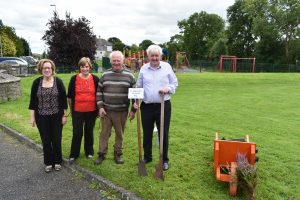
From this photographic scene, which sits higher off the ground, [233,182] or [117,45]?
[117,45]

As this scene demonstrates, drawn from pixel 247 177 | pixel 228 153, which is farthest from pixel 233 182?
pixel 228 153

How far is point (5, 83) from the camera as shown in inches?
505

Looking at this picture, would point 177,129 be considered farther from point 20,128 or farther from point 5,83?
point 5,83

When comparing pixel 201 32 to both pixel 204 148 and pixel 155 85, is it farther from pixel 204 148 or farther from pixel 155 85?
pixel 155 85

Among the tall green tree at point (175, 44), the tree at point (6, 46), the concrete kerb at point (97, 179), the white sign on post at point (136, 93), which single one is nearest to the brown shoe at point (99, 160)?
the concrete kerb at point (97, 179)

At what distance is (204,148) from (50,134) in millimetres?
2814

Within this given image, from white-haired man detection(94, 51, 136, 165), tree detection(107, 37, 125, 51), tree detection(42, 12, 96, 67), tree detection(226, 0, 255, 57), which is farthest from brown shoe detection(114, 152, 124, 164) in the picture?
tree detection(107, 37, 125, 51)

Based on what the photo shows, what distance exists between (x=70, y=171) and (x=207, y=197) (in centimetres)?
242

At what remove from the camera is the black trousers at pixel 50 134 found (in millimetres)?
5438

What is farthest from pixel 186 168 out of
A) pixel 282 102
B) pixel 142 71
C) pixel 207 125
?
pixel 282 102

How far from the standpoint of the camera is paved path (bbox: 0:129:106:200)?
4754mm

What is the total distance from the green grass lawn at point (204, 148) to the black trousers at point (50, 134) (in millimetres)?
452

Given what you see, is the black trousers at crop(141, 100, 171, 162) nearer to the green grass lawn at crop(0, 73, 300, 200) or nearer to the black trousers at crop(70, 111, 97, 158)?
the green grass lawn at crop(0, 73, 300, 200)

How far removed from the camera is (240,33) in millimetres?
64312
